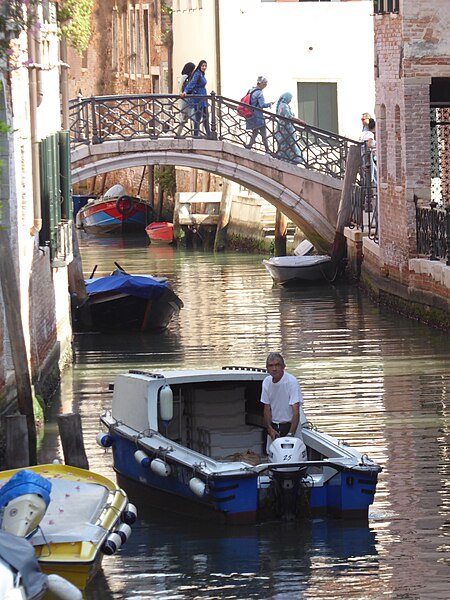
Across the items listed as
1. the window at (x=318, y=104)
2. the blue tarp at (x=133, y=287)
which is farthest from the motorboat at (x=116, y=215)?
the blue tarp at (x=133, y=287)

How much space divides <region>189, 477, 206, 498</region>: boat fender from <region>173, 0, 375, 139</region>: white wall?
21.6m

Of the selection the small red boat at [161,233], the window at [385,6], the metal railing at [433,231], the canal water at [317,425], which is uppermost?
the window at [385,6]

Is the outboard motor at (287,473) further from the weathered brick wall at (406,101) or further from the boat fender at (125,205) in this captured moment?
the boat fender at (125,205)

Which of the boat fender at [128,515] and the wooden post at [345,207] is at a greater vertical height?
the wooden post at [345,207]

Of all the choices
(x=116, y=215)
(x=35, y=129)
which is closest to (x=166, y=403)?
(x=35, y=129)

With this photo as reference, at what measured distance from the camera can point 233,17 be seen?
31.2 m

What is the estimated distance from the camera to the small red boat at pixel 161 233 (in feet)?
111

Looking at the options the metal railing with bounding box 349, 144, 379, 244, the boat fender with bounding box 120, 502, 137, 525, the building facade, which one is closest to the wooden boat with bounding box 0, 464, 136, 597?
the boat fender with bounding box 120, 502, 137, 525

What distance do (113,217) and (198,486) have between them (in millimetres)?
26323

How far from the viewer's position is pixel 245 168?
87.0ft

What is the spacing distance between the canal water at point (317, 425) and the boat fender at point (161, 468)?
31cm

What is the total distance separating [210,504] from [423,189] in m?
10.4

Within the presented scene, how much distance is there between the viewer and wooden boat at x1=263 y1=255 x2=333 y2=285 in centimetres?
2448

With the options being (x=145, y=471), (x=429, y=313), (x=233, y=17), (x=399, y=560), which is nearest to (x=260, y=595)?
(x=399, y=560)
